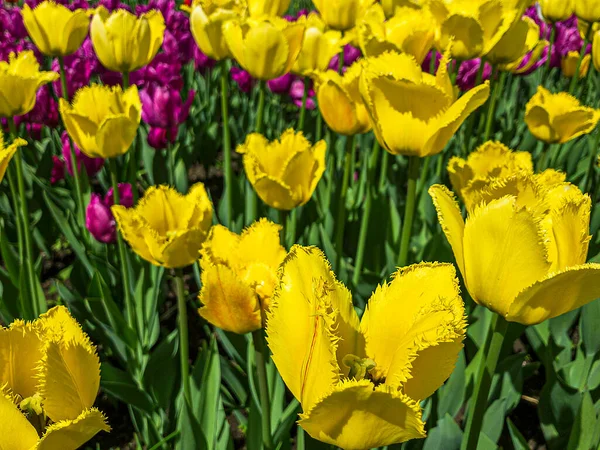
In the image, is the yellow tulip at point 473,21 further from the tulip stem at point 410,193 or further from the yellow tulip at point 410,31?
the tulip stem at point 410,193

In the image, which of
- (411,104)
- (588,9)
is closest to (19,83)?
(411,104)

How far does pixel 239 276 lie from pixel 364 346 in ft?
1.13

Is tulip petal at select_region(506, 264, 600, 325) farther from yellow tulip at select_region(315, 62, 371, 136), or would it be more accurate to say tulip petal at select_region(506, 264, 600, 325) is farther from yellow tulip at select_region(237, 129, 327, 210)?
yellow tulip at select_region(315, 62, 371, 136)

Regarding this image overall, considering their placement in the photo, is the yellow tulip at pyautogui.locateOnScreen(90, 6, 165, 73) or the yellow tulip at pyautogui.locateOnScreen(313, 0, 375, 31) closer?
the yellow tulip at pyautogui.locateOnScreen(90, 6, 165, 73)

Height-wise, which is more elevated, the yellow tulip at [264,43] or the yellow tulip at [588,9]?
the yellow tulip at [588,9]

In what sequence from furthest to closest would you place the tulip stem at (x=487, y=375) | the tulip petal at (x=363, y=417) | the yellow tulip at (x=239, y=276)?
the yellow tulip at (x=239, y=276) → the tulip stem at (x=487, y=375) → the tulip petal at (x=363, y=417)

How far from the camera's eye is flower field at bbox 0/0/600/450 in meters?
0.57

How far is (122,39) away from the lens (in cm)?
160

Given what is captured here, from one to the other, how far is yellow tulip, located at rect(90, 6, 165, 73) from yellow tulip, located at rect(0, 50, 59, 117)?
25cm

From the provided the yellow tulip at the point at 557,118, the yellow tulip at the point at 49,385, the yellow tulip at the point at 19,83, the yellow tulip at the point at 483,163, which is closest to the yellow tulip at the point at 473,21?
the yellow tulip at the point at 483,163

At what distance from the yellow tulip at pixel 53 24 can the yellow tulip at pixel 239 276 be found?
1.08 m

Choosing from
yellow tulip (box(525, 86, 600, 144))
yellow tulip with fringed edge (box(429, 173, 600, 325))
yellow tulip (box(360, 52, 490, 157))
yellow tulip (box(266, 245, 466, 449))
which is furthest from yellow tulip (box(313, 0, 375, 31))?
yellow tulip (box(266, 245, 466, 449))

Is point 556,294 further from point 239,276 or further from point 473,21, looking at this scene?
point 473,21

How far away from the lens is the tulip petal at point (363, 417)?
1.60ft
